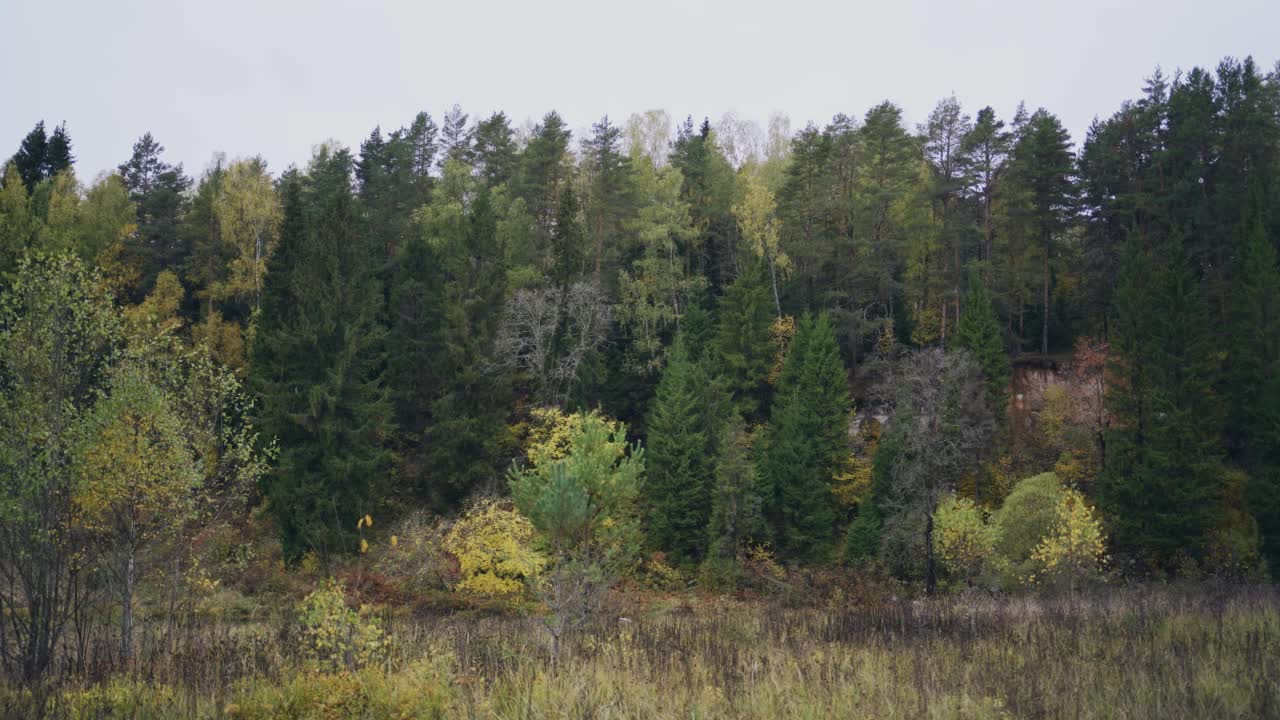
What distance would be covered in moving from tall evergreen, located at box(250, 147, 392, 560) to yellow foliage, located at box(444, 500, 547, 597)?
19.0ft

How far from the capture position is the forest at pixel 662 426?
8773 millimetres

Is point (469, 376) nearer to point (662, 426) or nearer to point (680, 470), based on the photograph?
point (662, 426)

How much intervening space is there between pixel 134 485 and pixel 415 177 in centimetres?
3633

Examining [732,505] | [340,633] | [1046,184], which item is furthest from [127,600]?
[1046,184]

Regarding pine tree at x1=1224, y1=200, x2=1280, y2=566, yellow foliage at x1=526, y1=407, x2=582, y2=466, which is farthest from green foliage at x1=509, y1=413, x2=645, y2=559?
pine tree at x1=1224, y1=200, x2=1280, y2=566

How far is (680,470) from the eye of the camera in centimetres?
3194

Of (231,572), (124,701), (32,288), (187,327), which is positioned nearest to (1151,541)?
(124,701)

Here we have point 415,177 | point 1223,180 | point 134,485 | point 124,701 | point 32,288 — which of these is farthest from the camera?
point 415,177

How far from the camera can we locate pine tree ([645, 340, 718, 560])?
1248 inches

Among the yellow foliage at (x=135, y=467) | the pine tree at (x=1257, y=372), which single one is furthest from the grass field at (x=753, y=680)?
the pine tree at (x=1257, y=372)

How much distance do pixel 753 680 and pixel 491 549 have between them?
1944cm

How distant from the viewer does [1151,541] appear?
26422 mm

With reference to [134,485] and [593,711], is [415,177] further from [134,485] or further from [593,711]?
[593,711]

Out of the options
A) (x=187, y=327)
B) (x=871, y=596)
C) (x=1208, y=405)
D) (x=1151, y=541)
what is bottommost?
(x=871, y=596)
